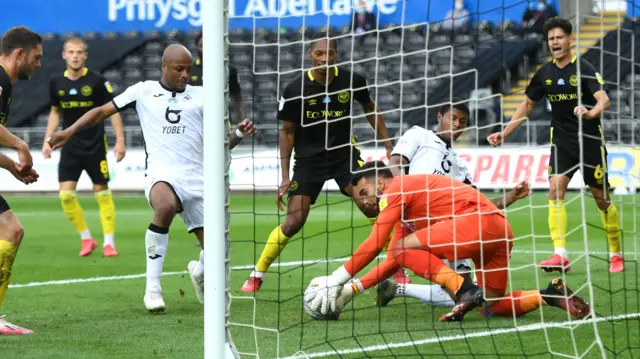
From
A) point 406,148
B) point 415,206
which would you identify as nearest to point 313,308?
point 415,206

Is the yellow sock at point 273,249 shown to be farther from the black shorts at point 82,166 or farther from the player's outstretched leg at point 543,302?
the black shorts at point 82,166

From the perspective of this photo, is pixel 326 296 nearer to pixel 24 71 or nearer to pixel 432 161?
pixel 432 161

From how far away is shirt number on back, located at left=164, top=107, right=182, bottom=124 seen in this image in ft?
23.5

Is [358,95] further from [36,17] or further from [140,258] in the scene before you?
[36,17]

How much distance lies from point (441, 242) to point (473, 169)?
1259 centimetres

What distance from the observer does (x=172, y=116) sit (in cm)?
716

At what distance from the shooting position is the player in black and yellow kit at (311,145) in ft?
25.4

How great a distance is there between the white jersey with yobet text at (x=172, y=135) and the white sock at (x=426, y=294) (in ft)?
5.03

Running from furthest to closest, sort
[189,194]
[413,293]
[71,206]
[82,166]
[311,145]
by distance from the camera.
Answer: [82,166], [71,206], [311,145], [189,194], [413,293]

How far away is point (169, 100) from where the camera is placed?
23.5ft

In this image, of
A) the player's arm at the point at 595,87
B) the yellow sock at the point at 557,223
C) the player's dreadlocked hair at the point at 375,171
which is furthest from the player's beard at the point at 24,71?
the yellow sock at the point at 557,223

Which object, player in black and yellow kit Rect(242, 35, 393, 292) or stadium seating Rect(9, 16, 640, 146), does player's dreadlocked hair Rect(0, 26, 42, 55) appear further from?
stadium seating Rect(9, 16, 640, 146)

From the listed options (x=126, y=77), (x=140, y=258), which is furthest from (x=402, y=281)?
(x=126, y=77)

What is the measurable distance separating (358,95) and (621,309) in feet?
8.76
